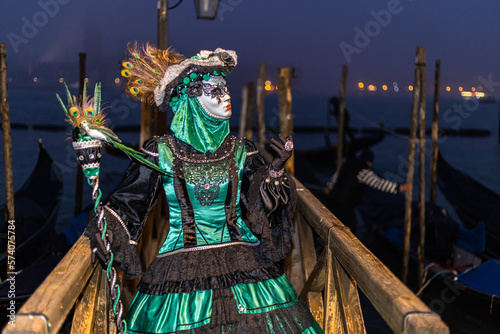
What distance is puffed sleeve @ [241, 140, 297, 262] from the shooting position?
2012 mm

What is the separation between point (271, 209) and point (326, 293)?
44 centimetres

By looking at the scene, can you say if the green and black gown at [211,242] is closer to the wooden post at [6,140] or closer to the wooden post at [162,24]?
the wooden post at [162,24]

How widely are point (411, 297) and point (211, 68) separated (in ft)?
3.99

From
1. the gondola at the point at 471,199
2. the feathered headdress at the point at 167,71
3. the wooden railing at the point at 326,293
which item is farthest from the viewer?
the gondola at the point at 471,199

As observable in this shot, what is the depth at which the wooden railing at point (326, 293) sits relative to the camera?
48.4 inches

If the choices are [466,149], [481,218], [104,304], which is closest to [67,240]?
[104,304]

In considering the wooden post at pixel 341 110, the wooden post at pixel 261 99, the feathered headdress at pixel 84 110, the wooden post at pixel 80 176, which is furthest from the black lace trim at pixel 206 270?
the wooden post at pixel 341 110

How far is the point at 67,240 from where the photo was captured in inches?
229

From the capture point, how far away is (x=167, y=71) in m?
2.05

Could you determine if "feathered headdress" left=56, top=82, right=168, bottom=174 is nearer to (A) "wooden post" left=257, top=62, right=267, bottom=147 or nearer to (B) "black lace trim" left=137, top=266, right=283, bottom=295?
(B) "black lace trim" left=137, top=266, right=283, bottom=295

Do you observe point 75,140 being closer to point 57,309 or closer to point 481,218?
point 57,309

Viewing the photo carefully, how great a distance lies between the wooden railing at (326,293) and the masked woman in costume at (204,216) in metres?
0.14


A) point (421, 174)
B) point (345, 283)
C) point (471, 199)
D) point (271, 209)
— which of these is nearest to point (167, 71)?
point (271, 209)

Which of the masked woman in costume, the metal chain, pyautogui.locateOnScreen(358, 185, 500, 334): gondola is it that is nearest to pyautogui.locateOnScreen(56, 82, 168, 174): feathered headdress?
the metal chain
